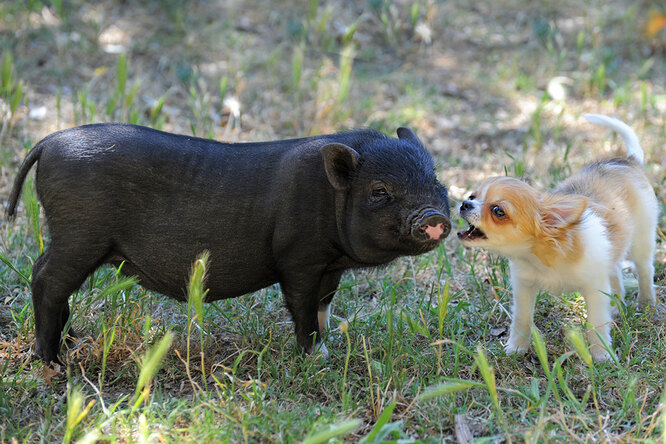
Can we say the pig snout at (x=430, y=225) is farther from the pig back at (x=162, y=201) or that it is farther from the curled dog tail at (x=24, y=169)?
the curled dog tail at (x=24, y=169)

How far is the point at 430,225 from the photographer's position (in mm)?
2938

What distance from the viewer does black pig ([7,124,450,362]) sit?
312 cm

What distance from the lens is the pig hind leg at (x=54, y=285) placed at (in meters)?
3.16

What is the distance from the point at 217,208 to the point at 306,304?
0.59 metres

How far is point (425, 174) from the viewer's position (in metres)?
3.14

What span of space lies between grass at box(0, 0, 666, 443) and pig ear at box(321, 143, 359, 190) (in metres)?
0.59

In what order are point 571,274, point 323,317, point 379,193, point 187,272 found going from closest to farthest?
point 379,193 → point 187,272 → point 571,274 → point 323,317

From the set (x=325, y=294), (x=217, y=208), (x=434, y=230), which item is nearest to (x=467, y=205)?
(x=434, y=230)

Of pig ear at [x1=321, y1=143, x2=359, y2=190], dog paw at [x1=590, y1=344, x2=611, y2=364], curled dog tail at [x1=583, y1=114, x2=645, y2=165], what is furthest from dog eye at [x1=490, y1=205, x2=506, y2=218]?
curled dog tail at [x1=583, y1=114, x2=645, y2=165]

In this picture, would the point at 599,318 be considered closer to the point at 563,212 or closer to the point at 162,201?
the point at 563,212

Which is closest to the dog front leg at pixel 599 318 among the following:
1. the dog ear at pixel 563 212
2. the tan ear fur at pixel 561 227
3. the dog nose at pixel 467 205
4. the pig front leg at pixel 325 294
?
the tan ear fur at pixel 561 227

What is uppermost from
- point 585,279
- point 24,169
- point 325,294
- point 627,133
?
point 627,133

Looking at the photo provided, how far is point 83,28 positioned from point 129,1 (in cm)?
79

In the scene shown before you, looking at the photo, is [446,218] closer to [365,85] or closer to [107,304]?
[107,304]
